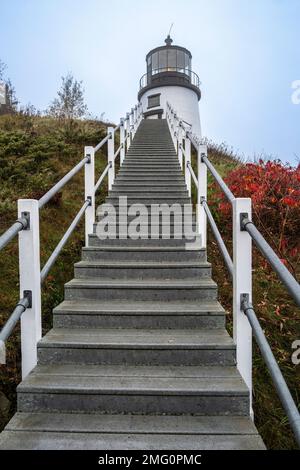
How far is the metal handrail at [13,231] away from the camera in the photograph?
2.00m

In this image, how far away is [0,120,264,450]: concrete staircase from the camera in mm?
1987

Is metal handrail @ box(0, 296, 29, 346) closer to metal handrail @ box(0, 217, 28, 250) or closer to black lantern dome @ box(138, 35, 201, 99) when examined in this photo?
metal handrail @ box(0, 217, 28, 250)

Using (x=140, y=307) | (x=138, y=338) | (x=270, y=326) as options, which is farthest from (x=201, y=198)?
(x=138, y=338)

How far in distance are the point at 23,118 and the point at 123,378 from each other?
485 inches

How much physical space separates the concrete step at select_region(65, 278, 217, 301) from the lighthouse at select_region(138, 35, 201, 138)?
58.0ft

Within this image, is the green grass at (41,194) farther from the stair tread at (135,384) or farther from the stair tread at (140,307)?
the stair tread at (135,384)

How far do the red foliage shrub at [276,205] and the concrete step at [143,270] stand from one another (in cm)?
199

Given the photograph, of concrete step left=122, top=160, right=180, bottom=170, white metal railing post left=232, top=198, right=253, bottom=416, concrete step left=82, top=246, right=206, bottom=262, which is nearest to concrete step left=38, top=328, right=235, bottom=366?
white metal railing post left=232, top=198, right=253, bottom=416

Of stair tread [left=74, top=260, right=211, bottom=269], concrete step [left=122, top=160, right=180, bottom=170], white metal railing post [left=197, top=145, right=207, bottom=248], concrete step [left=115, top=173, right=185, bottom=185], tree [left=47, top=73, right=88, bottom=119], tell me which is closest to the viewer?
stair tread [left=74, top=260, right=211, bottom=269]

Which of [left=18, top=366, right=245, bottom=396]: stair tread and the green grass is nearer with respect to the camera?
[left=18, top=366, right=245, bottom=396]: stair tread

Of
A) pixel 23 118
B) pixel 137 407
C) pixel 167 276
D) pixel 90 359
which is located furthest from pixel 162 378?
pixel 23 118

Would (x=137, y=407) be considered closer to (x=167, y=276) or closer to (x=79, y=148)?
(x=167, y=276)

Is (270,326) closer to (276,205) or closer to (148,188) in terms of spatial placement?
(276,205)

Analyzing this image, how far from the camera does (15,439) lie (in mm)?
1929
